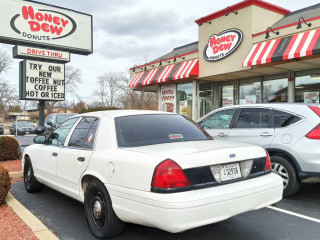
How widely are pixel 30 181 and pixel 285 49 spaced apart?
356 inches

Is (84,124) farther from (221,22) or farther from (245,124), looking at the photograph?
(221,22)

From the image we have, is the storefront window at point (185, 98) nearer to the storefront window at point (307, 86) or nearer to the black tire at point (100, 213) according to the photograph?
the storefront window at point (307, 86)

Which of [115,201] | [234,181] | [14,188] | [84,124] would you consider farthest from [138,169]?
[14,188]

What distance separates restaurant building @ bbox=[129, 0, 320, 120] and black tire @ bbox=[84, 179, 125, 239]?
28.3ft

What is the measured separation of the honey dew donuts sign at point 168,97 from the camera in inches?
674

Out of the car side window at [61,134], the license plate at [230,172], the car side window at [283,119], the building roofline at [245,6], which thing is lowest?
the license plate at [230,172]

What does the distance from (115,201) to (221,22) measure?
12097 mm

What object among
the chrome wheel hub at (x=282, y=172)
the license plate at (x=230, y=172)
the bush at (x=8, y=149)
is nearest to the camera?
the license plate at (x=230, y=172)

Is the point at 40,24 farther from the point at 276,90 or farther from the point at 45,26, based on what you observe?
the point at 276,90

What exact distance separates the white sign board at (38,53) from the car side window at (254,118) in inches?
321

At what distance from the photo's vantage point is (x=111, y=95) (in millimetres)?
62750

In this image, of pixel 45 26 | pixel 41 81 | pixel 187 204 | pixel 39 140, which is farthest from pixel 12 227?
pixel 45 26

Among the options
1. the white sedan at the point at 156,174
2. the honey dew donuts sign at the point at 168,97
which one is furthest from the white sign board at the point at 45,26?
the white sedan at the point at 156,174

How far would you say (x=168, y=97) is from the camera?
17.5 meters
